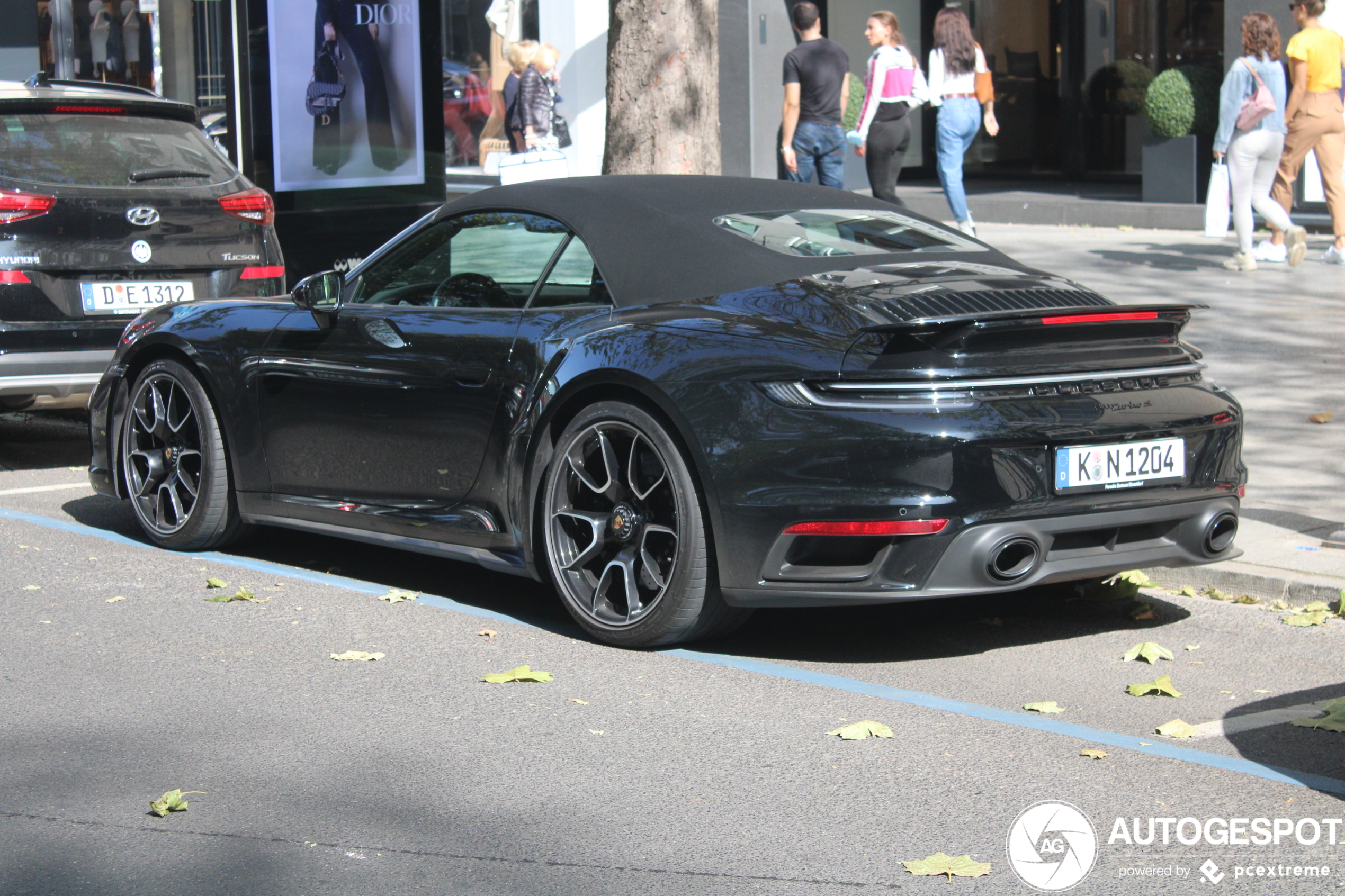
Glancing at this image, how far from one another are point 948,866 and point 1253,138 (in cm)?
1114

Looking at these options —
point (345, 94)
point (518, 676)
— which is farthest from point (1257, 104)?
point (518, 676)

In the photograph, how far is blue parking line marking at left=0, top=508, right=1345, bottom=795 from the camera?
4004 millimetres

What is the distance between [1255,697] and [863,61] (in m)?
20.3

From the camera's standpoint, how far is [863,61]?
2398cm

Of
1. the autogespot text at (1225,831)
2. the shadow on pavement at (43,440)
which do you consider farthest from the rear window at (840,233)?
the shadow on pavement at (43,440)

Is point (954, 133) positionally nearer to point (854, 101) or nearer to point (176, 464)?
point (854, 101)

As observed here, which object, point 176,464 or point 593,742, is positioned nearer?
point 593,742

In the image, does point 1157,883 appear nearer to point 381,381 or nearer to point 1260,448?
point 381,381

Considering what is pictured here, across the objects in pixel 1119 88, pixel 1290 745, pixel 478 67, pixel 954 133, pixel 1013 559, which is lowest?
pixel 1290 745

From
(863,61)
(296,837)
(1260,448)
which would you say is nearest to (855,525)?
(296,837)

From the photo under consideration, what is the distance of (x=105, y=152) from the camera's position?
823 centimetres

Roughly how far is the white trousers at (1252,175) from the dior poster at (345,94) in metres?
6.38

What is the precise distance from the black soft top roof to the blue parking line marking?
44.2 inches

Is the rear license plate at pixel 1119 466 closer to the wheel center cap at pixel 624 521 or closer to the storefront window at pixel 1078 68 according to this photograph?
the wheel center cap at pixel 624 521
